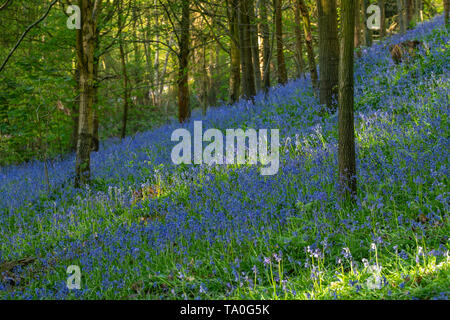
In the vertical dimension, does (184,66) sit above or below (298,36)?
below

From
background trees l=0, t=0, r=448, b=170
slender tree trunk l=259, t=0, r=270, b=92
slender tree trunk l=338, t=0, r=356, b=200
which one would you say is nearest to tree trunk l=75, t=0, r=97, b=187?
background trees l=0, t=0, r=448, b=170

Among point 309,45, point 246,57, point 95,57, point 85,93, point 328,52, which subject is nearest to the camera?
point 85,93

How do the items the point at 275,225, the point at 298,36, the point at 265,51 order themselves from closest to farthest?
the point at 275,225
the point at 265,51
the point at 298,36

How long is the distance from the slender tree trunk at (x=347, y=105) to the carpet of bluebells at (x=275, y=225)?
0.26 meters

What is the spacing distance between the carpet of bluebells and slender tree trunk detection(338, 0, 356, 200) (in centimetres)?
26

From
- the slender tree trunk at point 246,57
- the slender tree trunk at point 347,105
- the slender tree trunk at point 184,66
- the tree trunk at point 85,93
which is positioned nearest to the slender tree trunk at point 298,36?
the slender tree trunk at point 246,57

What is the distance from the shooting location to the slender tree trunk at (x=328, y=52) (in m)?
8.31

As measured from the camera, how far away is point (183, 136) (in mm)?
10070

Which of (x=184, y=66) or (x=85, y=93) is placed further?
(x=184, y=66)

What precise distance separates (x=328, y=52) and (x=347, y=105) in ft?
14.9

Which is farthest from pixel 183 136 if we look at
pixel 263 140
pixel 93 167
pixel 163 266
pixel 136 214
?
pixel 163 266

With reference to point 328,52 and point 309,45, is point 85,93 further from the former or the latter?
point 328,52

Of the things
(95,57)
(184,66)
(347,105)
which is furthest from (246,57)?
(347,105)

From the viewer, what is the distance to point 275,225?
4.27m
